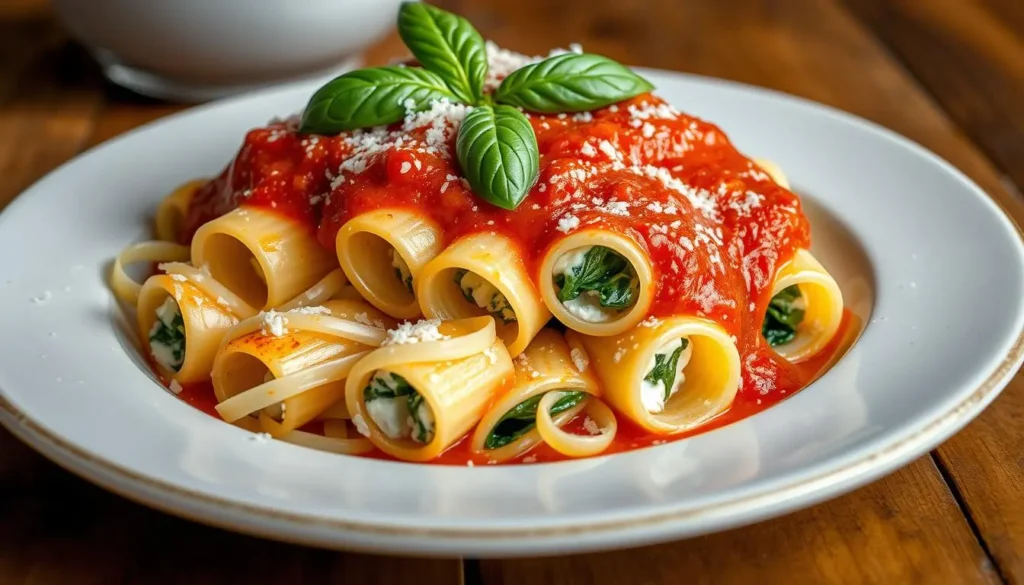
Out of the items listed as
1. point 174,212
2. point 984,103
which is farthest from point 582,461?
point 984,103

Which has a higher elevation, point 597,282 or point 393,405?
point 597,282

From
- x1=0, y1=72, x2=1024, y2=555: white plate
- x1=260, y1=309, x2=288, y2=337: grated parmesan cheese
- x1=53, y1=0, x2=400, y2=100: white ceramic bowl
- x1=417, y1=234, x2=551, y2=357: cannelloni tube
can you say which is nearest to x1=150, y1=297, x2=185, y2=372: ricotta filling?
x1=0, y1=72, x2=1024, y2=555: white plate

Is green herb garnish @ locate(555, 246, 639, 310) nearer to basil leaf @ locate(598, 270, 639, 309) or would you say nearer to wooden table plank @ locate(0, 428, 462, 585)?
basil leaf @ locate(598, 270, 639, 309)

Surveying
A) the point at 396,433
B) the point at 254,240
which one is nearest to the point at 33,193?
the point at 254,240

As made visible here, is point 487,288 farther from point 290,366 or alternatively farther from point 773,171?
point 773,171

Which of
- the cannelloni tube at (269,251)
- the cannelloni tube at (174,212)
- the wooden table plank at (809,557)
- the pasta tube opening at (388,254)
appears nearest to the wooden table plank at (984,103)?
the wooden table plank at (809,557)

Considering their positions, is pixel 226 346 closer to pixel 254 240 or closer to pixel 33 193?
pixel 254 240
